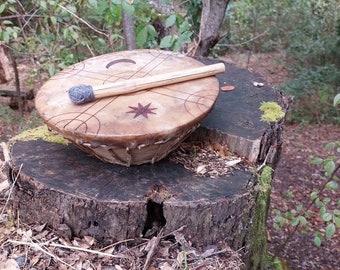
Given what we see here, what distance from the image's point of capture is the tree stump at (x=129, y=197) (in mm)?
1422

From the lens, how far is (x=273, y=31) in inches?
298

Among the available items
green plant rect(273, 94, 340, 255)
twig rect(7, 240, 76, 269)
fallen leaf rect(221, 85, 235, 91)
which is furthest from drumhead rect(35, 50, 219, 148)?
green plant rect(273, 94, 340, 255)

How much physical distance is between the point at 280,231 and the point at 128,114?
105 inches

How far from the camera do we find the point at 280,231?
11.8 ft

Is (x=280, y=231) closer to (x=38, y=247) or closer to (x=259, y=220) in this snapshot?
(x=259, y=220)

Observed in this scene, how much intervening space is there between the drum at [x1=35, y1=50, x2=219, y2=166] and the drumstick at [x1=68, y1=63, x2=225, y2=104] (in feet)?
0.07

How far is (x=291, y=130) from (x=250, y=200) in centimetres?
415

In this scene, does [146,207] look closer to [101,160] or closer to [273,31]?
[101,160]

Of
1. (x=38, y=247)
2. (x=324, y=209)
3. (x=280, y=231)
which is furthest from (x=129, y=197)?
(x=280, y=231)

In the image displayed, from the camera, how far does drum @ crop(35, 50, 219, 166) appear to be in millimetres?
1389

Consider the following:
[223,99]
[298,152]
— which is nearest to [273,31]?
[298,152]

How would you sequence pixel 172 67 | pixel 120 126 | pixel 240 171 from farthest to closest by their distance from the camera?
1. pixel 172 67
2. pixel 240 171
3. pixel 120 126

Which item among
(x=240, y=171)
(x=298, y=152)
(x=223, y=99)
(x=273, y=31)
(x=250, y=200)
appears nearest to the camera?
(x=250, y=200)

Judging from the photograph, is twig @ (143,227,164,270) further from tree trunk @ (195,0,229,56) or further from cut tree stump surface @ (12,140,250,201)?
tree trunk @ (195,0,229,56)
